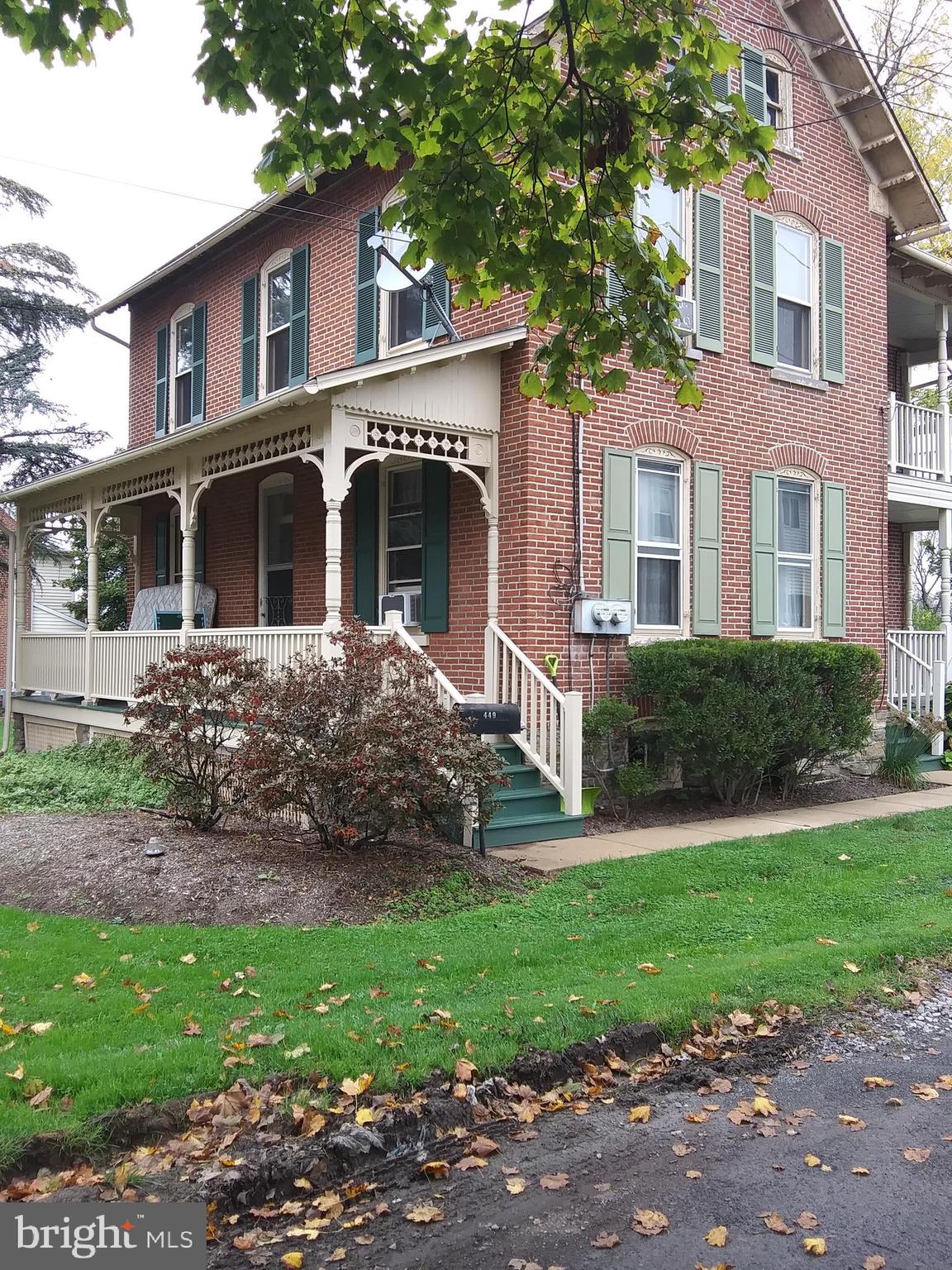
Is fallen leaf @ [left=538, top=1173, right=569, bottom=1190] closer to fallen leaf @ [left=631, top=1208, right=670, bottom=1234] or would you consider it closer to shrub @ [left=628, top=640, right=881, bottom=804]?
fallen leaf @ [left=631, top=1208, right=670, bottom=1234]

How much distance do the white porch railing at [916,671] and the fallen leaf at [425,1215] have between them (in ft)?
40.9

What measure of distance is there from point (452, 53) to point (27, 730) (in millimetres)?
14467

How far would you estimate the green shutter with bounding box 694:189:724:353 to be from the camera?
12156mm

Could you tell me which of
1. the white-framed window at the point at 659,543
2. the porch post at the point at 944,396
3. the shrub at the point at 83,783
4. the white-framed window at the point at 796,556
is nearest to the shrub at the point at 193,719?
the shrub at the point at 83,783

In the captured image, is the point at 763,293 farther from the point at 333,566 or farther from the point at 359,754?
the point at 359,754

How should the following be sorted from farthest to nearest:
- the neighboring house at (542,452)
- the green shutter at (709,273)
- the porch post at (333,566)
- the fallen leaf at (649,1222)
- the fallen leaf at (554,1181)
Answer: the green shutter at (709,273), the neighboring house at (542,452), the porch post at (333,566), the fallen leaf at (554,1181), the fallen leaf at (649,1222)

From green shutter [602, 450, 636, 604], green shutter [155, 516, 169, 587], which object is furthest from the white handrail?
green shutter [155, 516, 169, 587]

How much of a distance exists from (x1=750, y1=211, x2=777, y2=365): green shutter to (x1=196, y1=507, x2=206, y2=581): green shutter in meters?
8.14

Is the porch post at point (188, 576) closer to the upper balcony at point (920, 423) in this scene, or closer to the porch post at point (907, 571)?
the upper balcony at point (920, 423)

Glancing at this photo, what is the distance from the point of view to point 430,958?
5789 millimetres

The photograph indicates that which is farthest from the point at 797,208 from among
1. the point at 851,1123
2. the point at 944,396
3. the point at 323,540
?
the point at 851,1123

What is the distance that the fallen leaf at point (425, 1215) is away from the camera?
3.38 metres

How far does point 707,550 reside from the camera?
12047 mm

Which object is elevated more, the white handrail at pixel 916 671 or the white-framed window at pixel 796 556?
the white-framed window at pixel 796 556
